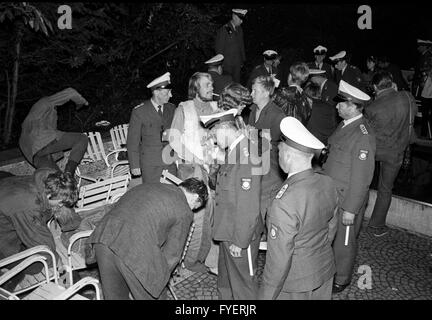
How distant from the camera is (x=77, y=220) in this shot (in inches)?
182

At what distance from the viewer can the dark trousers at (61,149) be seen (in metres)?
6.20

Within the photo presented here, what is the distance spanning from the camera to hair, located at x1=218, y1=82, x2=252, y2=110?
4562 millimetres

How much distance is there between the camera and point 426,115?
951 cm

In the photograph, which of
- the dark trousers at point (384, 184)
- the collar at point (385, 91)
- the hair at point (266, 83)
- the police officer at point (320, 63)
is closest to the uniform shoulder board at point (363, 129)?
the hair at point (266, 83)

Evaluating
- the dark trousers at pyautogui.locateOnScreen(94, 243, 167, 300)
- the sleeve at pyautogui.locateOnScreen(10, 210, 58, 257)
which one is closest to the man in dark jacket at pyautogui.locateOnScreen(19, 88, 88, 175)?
the sleeve at pyautogui.locateOnScreen(10, 210, 58, 257)

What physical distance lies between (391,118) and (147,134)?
300 cm

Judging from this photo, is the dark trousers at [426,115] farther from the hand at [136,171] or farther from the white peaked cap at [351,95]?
the hand at [136,171]

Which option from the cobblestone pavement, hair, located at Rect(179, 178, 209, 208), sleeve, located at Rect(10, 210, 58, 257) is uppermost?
hair, located at Rect(179, 178, 209, 208)

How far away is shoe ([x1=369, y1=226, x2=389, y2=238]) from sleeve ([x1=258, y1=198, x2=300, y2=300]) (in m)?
3.32

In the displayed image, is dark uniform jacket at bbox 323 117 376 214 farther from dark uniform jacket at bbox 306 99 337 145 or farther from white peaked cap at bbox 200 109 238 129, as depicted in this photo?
white peaked cap at bbox 200 109 238 129

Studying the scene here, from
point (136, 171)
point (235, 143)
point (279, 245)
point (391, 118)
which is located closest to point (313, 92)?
point (391, 118)

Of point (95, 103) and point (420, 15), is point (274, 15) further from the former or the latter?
point (95, 103)

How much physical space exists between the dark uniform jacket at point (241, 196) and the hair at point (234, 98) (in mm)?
747

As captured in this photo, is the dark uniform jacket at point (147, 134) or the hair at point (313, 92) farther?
the dark uniform jacket at point (147, 134)
